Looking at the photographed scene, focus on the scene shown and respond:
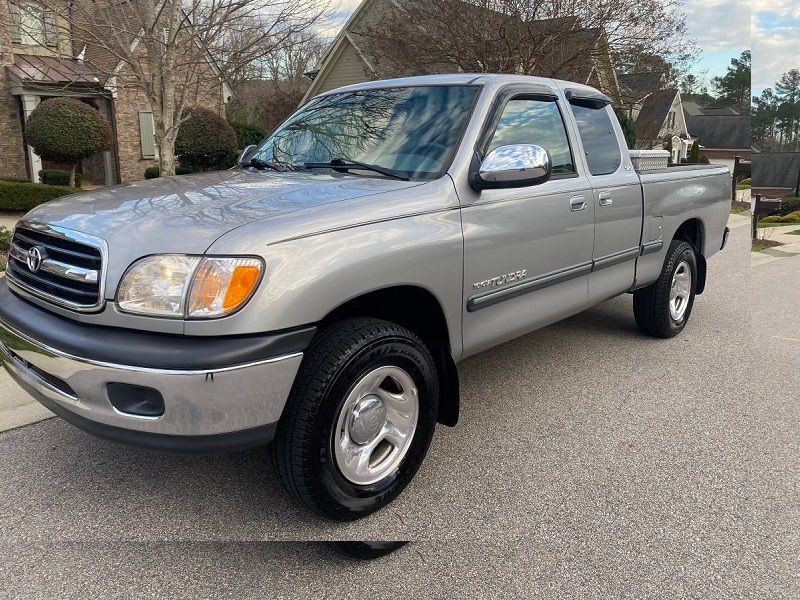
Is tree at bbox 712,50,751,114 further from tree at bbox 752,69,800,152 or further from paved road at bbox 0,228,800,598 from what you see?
paved road at bbox 0,228,800,598

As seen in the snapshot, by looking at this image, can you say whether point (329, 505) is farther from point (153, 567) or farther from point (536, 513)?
point (536, 513)

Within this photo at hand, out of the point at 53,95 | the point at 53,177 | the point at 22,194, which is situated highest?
the point at 53,95

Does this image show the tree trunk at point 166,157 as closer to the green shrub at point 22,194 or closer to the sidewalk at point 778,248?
the green shrub at point 22,194

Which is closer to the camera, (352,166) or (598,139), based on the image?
(352,166)

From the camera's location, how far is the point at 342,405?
271 centimetres

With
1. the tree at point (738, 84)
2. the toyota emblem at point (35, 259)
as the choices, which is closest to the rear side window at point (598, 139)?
the tree at point (738, 84)

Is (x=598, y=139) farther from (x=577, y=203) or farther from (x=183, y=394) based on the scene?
(x=183, y=394)

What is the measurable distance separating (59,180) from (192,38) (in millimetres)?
13095

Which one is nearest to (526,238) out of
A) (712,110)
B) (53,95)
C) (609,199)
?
(609,199)

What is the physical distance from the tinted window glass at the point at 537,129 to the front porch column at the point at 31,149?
732 inches

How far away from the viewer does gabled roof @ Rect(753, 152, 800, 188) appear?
2902 mm

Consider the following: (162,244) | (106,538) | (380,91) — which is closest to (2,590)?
(106,538)

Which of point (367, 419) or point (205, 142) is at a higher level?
point (205, 142)

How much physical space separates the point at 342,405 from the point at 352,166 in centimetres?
140
